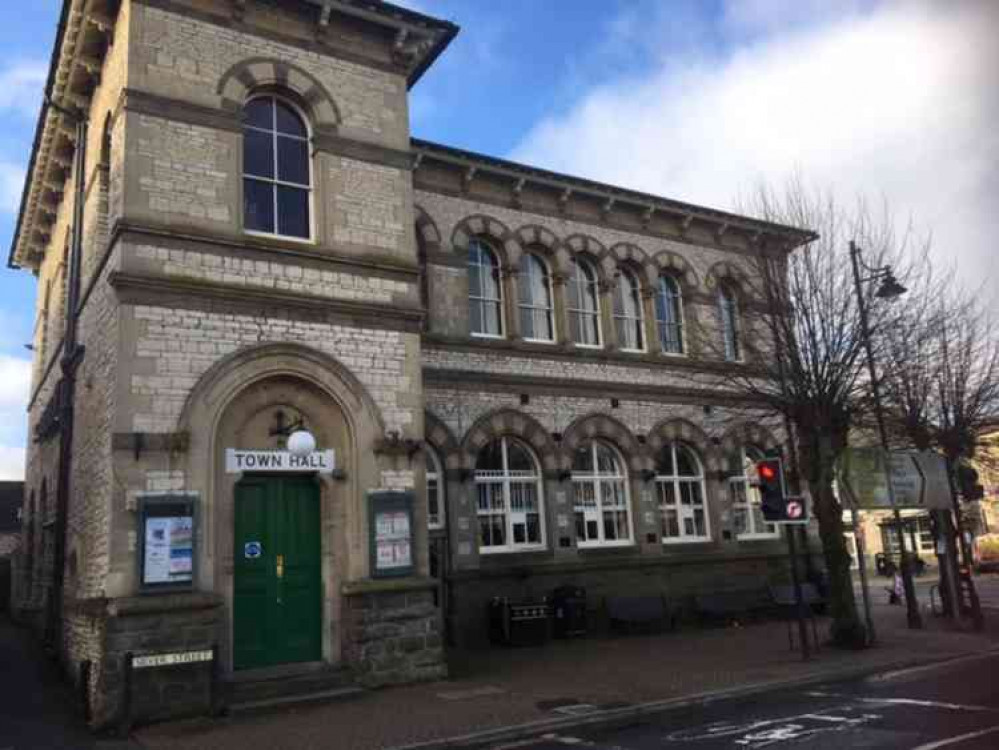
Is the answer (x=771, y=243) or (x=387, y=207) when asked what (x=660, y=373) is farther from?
(x=387, y=207)

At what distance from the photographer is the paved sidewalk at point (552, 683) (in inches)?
362

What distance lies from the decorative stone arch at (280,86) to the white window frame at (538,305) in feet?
21.5

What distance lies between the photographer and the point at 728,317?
21.7 metres

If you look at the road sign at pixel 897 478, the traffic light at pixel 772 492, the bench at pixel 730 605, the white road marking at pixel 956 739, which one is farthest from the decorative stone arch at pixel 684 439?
the white road marking at pixel 956 739

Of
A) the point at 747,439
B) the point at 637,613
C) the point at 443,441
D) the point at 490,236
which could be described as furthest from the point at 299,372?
the point at 747,439

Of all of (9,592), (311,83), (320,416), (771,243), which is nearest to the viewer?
(320,416)

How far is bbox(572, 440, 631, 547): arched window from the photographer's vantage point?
18.1 meters

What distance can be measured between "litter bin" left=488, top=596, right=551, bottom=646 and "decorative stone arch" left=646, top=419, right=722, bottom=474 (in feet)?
15.4

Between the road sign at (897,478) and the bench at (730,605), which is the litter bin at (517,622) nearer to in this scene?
the bench at (730,605)

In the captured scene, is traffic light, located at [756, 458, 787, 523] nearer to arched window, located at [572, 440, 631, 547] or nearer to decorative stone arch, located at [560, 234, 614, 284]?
arched window, located at [572, 440, 631, 547]

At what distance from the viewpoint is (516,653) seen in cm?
1501

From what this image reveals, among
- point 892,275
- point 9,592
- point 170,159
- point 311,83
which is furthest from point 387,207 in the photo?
point 9,592

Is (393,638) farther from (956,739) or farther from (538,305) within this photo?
(538,305)

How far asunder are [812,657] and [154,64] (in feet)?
43.9
